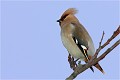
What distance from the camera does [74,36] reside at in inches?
180

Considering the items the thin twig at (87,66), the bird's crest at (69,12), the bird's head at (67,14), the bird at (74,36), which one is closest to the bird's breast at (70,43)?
the bird at (74,36)

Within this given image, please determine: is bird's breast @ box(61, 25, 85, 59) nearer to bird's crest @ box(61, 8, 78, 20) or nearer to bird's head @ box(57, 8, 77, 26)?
bird's head @ box(57, 8, 77, 26)

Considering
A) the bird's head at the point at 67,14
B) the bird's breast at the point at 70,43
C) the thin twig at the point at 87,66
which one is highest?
the bird's head at the point at 67,14

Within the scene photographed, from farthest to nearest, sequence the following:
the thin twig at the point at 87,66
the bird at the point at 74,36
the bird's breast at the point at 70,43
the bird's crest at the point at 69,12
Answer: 1. the bird's crest at the point at 69,12
2. the bird's breast at the point at 70,43
3. the bird at the point at 74,36
4. the thin twig at the point at 87,66

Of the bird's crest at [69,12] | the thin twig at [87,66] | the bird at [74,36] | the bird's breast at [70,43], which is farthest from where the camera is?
the bird's crest at [69,12]

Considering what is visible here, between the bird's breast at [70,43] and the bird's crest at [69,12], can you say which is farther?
the bird's crest at [69,12]

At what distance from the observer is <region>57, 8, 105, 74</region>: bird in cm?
421

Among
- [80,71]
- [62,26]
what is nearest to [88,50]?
[62,26]

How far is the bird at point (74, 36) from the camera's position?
13.8ft

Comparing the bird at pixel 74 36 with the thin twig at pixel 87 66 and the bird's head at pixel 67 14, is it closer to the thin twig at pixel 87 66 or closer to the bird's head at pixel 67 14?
the bird's head at pixel 67 14

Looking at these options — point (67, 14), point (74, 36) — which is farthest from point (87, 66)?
point (67, 14)

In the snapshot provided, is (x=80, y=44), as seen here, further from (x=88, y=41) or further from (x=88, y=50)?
(x=88, y=50)

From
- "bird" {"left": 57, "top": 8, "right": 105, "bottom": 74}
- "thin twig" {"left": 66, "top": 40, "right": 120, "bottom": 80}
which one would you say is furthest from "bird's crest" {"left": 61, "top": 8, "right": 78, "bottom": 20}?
"thin twig" {"left": 66, "top": 40, "right": 120, "bottom": 80}

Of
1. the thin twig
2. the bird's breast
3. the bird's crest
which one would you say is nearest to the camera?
the thin twig
